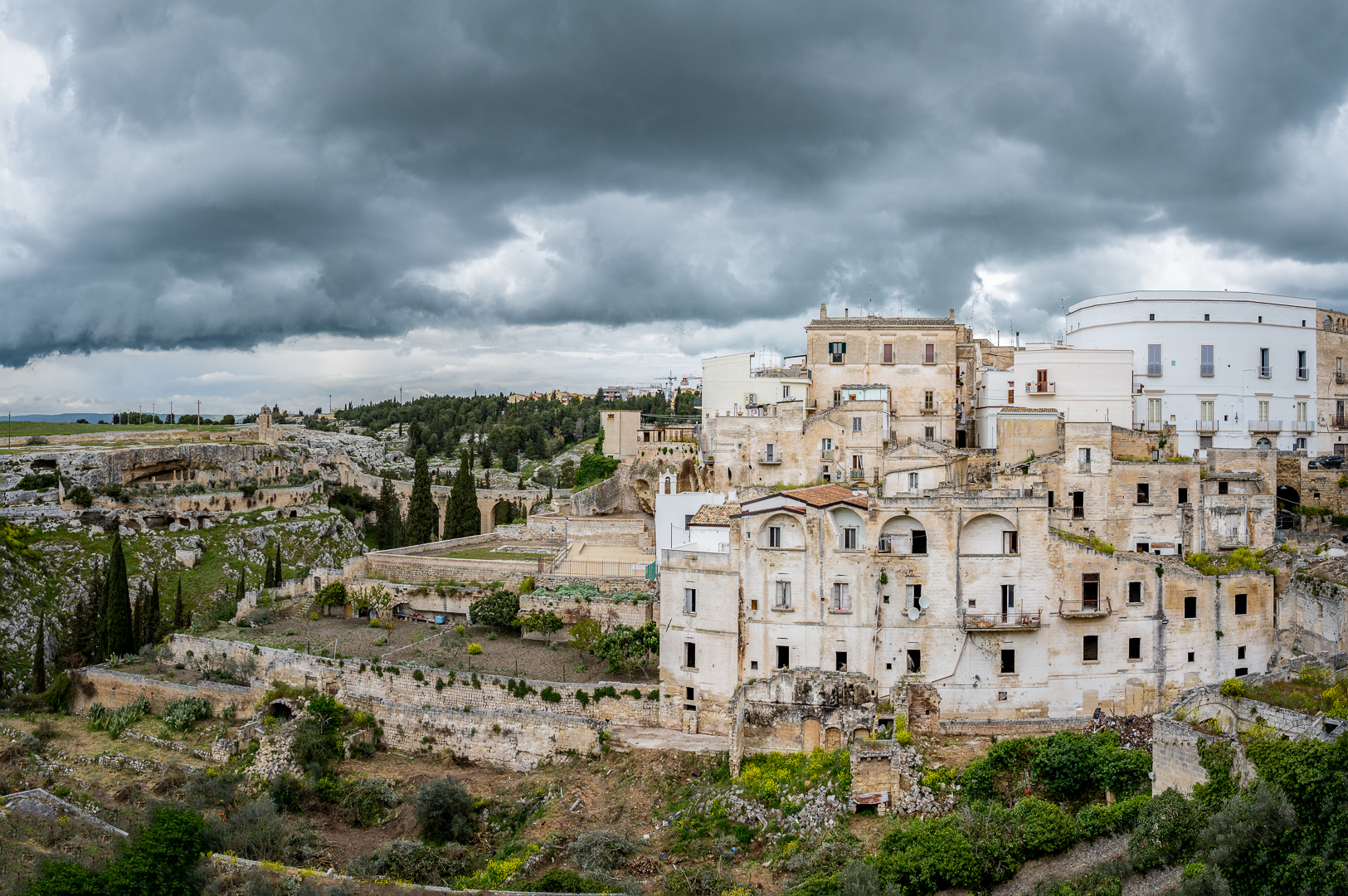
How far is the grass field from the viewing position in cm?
9319

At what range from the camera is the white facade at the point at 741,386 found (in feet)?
161

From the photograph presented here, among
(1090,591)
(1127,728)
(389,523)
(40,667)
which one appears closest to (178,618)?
(40,667)

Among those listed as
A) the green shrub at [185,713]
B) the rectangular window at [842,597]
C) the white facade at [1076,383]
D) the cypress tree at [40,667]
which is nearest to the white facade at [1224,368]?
the white facade at [1076,383]

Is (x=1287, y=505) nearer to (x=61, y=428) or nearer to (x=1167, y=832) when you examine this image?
(x=1167, y=832)

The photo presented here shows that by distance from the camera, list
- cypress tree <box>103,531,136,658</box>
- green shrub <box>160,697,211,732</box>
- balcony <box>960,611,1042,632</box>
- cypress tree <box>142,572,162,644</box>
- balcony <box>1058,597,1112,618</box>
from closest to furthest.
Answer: balcony <box>960,611,1042,632</box>
balcony <box>1058,597,1112,618</box>
green shrub <box>160,697,211,732</box>
cypress tree <box>103,531,136,658</box>
cypress tree <box>142,572,162,644</box>

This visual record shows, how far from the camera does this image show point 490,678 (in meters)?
36.2

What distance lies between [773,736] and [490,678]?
11761 millimetres

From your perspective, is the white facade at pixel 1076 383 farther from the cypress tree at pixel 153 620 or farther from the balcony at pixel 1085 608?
the cypress tree at pixel 153 620

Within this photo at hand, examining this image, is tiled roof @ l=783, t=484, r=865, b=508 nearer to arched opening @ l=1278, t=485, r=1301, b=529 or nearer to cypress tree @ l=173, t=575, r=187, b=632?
arched opening @ l=1278, t=485, r=1301, b=529

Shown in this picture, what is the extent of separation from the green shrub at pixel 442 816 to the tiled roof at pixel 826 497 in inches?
608

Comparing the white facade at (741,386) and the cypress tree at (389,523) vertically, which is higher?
the white facade at (741,386)

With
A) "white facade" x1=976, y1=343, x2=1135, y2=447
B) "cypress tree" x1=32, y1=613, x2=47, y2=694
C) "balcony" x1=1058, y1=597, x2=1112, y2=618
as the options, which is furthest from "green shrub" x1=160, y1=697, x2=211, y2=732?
"white facade" x1=976, y1=343, x2=1135, y2=447

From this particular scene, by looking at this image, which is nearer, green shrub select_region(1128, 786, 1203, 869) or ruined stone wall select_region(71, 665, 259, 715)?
green shrub select_region(1128, 786, 1203, 869)

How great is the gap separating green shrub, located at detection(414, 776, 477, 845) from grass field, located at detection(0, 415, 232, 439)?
252 ft
